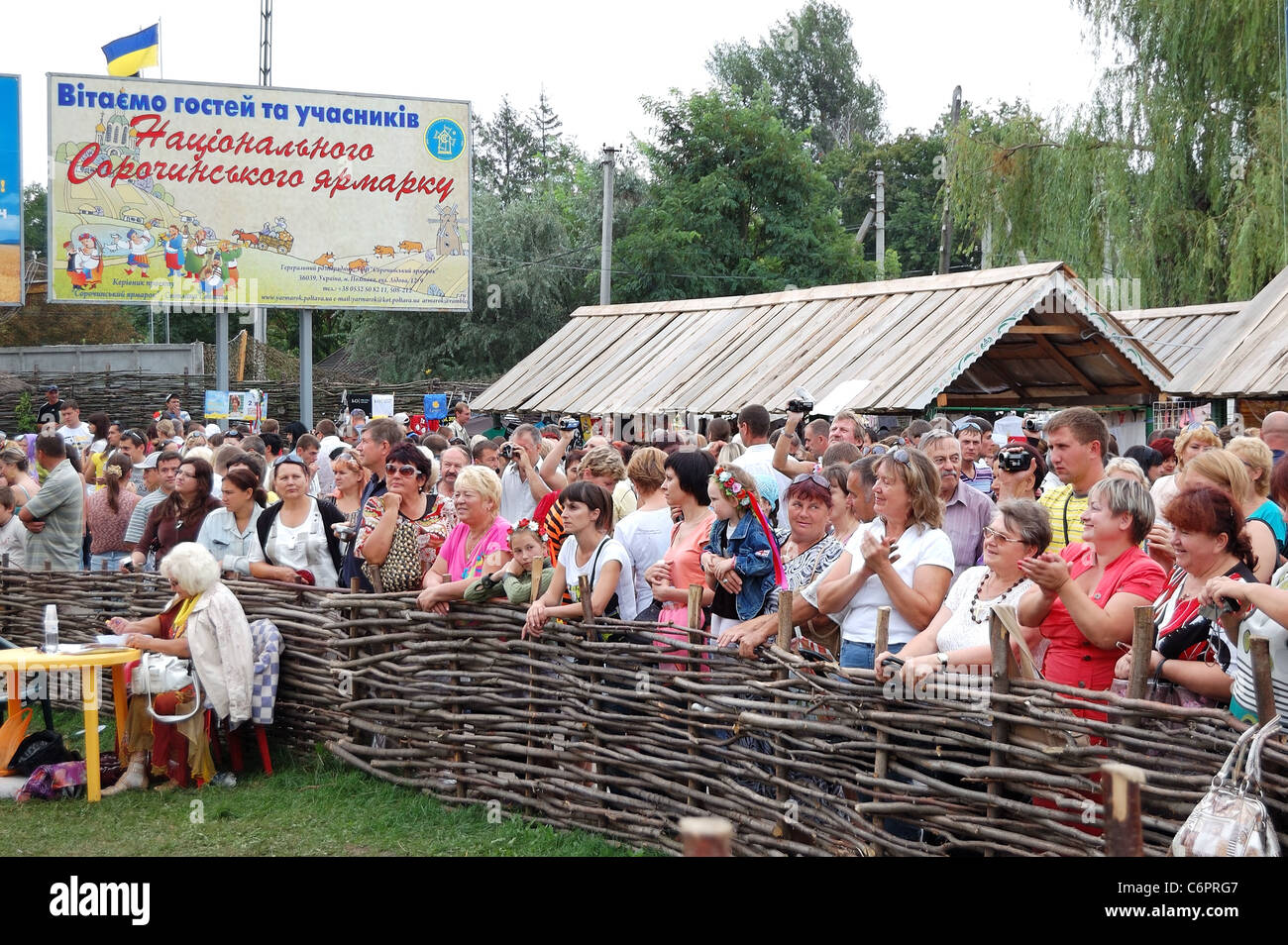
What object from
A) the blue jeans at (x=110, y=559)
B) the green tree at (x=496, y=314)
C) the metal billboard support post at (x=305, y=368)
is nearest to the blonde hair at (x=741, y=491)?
the blue jeans at (x=110, y=559)

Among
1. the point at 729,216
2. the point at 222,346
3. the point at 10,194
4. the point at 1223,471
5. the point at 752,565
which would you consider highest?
the point at 729,216

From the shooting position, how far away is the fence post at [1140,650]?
3.92 m

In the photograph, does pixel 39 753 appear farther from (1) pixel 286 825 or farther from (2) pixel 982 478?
(2) pixel 982 478

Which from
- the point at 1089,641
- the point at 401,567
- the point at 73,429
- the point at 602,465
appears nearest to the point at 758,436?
the point at 602,465

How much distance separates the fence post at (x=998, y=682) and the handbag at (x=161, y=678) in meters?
4.63

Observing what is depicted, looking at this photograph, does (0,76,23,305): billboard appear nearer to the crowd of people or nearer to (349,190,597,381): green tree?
the crowd of people

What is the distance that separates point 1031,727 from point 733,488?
5.92ft

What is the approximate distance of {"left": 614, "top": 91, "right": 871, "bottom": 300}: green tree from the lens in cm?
3728

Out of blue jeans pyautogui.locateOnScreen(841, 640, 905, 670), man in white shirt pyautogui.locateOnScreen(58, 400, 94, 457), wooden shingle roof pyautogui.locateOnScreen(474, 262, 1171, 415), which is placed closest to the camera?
blue jeans pyautogui.locateOnScreen(841, 640, 905, 670)

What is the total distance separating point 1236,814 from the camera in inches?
134

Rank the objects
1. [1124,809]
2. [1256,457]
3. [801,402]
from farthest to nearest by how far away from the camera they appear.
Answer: [801,402] < [1256,457] < [1124,809]

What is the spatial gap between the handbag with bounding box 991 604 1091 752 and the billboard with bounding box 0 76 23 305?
21.8 m

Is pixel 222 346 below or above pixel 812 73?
below

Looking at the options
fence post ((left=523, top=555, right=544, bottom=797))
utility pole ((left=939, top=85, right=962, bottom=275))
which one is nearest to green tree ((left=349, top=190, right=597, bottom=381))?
utility pole ((left=939, top=85, right=962, bottom=275))
